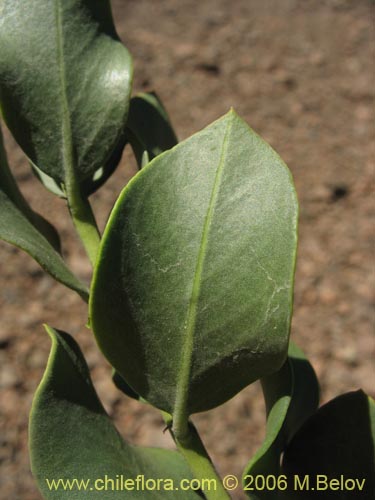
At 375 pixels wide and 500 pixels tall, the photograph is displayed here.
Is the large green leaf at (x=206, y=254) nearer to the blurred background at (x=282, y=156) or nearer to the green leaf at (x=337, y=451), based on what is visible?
the green leaf at (x=337, y=451)

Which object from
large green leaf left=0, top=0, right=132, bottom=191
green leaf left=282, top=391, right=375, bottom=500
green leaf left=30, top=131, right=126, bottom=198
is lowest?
green leaf left=282, top=391, right=375, bottom=500

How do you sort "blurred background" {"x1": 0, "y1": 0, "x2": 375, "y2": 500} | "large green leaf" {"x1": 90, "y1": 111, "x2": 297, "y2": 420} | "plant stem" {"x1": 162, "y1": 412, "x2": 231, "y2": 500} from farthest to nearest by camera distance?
"blurred background" {"x1": 0, "y1": 0, "x2": 375, "y2": 500} → "plant stem" {"x1": 162, "y1": 412, "x2": 231, "y2": 500} → "large green leaf" {"x1": 90, "y1": 111, "x2": 297, "y2": 420}

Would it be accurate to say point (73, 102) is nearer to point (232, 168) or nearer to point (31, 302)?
point (232, 168)

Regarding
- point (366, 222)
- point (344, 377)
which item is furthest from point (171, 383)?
point (366, 222)

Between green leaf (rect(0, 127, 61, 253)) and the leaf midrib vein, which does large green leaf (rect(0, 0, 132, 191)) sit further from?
the leaf midrib vein

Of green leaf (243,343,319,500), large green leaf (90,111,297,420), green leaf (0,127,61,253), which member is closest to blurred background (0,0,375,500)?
green leaf (243,343,319,500)

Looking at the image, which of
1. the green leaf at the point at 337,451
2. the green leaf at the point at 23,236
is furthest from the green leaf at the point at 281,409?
the green leaf at the point at 23,236
